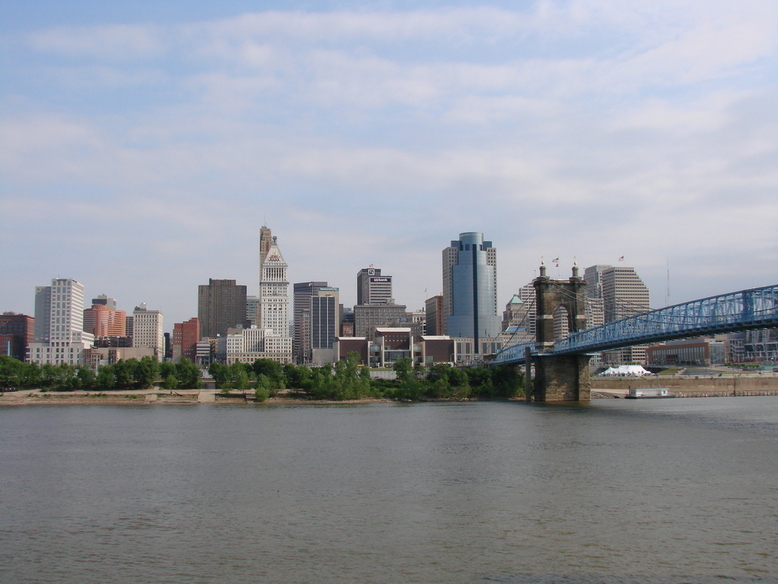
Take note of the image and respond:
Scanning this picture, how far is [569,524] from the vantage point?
25078 millimetres

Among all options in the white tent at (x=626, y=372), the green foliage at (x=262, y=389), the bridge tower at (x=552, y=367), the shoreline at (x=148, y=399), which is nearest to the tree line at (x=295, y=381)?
the green foliage at (x=262, y=389)

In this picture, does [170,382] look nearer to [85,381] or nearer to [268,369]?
[85,381]

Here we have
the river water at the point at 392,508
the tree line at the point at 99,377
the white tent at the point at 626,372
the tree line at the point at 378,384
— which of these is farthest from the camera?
the white tent at the point at 626,372

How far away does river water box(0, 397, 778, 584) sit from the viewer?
67.5 ft

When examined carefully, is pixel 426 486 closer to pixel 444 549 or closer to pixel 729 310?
pixel 444 549

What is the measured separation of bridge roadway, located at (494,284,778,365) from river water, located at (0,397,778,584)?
993cm

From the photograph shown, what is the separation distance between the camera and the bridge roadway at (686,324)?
192 ft

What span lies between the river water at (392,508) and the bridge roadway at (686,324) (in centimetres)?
993

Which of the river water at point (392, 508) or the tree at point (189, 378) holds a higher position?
the tree at point (189, 378)

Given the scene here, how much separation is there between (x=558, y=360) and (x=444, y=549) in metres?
78.3

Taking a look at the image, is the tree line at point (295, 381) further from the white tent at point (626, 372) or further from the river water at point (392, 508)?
the river water at point (392, 508)

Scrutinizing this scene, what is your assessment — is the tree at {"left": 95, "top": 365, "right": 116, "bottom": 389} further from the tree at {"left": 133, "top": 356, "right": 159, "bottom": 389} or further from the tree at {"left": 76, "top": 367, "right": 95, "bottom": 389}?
the tree at {"left": 133, "top": 356, "right": 159, "bottom": 389}

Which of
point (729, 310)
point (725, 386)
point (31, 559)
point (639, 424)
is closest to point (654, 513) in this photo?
point (31, 559)

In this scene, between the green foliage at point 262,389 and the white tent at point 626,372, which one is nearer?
the green foliage at point 262,389
